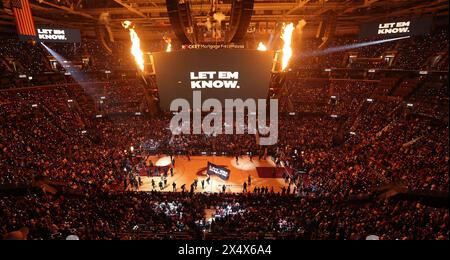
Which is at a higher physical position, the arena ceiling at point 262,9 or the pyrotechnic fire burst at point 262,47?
the arena ceiling at point 262,9

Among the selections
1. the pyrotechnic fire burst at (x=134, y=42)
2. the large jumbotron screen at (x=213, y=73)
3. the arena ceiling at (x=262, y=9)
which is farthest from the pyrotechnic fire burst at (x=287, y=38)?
the pyrotechnic fire burst at (x=134, y=42)

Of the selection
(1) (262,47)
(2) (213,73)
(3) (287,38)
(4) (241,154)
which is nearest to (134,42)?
(2) (213,73)

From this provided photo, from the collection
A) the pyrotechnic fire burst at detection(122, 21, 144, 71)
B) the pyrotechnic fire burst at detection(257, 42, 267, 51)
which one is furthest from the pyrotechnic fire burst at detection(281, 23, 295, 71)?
the pyrotechnic fire burst at detection(122, 21, 144, 71)

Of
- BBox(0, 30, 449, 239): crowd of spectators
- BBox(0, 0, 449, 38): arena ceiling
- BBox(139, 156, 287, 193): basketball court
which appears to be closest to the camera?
BBox(0, 30, 449, 239): crowd of spectators

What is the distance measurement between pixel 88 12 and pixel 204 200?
10.9 meters

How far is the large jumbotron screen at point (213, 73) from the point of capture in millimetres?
12734

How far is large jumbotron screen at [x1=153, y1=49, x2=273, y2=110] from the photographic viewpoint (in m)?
12.7

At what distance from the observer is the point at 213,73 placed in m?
13.4

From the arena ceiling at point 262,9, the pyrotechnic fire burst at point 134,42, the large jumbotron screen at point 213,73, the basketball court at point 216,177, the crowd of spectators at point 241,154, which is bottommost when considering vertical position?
the basketball court at point 216,177

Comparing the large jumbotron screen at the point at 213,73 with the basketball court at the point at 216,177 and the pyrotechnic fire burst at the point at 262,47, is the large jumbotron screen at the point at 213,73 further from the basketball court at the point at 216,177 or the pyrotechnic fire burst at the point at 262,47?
the basketball court at the point at 216,177

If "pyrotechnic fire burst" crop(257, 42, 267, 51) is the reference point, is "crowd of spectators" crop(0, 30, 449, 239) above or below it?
below

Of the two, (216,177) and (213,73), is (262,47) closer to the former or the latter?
(213,73)

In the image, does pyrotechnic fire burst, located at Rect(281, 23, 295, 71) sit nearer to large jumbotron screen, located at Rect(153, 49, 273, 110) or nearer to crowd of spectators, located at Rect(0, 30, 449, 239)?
large jumbotron screen, located at Rect(153, 49, 273, 110)

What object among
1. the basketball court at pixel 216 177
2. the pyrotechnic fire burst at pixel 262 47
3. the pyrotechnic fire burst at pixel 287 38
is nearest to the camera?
the pyrotechnic fire burst at pixel 287 38
